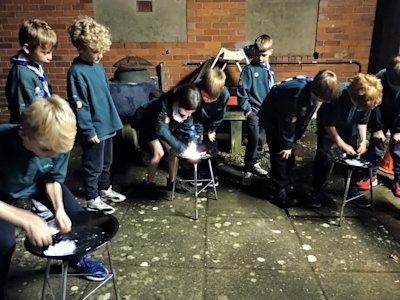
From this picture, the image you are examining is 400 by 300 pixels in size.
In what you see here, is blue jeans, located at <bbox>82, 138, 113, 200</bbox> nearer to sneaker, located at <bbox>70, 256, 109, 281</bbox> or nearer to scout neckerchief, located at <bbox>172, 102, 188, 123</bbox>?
scout neckerchief, located at <bbox>172, 102, 188, 123</bbox>

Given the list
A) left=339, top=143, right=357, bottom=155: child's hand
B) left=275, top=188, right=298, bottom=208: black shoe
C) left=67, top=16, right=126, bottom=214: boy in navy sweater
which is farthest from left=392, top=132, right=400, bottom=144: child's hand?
left=67, top=16, right=126, bottom=214: boy in navy sweater

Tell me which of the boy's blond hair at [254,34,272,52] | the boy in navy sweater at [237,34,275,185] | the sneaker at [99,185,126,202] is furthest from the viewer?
the boy in navy sweater at [237,34,275,185]

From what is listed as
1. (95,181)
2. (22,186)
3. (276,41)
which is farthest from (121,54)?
(22,186)

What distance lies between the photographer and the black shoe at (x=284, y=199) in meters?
3.91

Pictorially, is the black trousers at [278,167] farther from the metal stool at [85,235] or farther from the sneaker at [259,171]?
the metal stool at [85,235]

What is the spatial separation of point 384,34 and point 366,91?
4155 mm

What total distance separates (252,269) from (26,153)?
73.7 inches

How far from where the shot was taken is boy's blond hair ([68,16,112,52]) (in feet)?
10.5

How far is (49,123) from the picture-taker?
1.89m

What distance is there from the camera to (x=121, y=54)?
6703 mm

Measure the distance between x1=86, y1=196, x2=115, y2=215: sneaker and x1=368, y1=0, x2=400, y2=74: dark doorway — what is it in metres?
5.38

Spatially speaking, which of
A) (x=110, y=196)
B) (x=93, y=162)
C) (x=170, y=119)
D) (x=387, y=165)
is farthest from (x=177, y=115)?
(x=387, y=165)

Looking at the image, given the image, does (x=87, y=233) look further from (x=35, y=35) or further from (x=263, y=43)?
(x=263, y=43)

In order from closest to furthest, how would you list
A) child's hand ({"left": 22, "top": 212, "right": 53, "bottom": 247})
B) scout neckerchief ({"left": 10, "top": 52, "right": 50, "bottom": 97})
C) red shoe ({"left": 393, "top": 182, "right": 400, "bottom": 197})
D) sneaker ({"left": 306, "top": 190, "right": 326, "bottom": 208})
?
child's hand ({"left": 22, "top": 212, "right": 53, "bottom": 247}) → scout neckerchief ({"left": 10, "top": 52, "right": 50, "bottom": 97}) → sneaker ({"left": 306, "top": 190, "right": 326, "bottom": 208}) → red shoe ({"left": 393, "top": 182, "right": 400, "bottom": 197})
